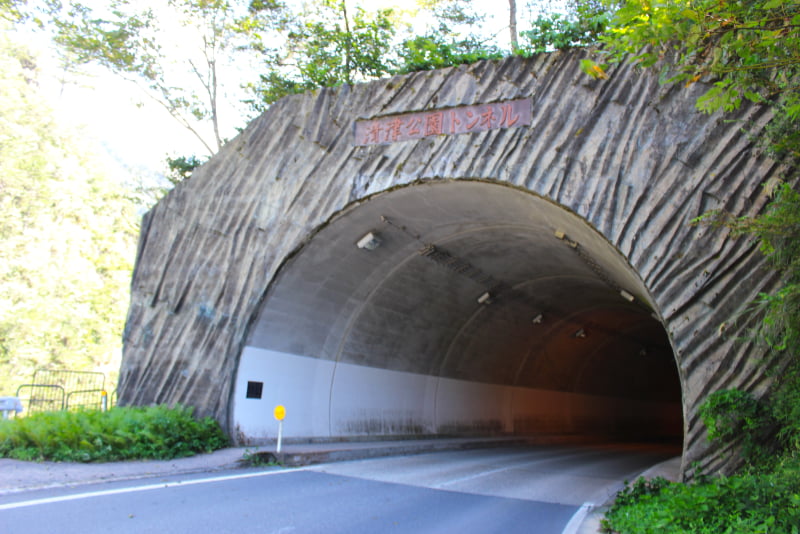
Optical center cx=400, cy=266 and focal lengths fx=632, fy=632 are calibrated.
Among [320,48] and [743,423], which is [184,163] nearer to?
[320,48]

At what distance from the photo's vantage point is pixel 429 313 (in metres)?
13.9

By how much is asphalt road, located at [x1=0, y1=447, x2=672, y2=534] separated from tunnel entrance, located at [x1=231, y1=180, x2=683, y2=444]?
91.2 inches

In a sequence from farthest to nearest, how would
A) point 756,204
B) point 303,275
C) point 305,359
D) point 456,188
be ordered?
point 305,359 → point 303,275 → point 456,188 → point 756,204

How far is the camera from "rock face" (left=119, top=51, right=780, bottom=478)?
25.3 feet

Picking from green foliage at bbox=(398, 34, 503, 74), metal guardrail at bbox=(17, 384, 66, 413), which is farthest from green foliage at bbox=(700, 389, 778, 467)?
metal guardrail at bbox=(17, 384, 66, 413)

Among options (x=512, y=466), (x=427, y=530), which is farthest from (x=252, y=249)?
(x=427, y=530)

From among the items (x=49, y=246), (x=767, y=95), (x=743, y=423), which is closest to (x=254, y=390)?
(x=743, y=423)

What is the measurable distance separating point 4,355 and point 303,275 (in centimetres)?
1582

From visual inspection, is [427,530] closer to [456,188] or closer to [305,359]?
[456,188]

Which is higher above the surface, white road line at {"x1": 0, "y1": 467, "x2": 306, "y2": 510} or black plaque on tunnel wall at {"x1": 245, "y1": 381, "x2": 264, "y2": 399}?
black plaque on tunnel wall at {"x1": 245, "y1": 381, "x2": 264, "y2": 399}

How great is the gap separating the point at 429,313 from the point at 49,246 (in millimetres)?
16892

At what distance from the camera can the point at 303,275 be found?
37.1 ft

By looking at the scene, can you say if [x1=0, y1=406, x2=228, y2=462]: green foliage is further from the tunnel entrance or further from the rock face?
the tunnel entrance

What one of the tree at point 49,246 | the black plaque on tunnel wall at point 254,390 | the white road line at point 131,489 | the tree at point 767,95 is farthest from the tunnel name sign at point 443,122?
the tree at point 49,246
